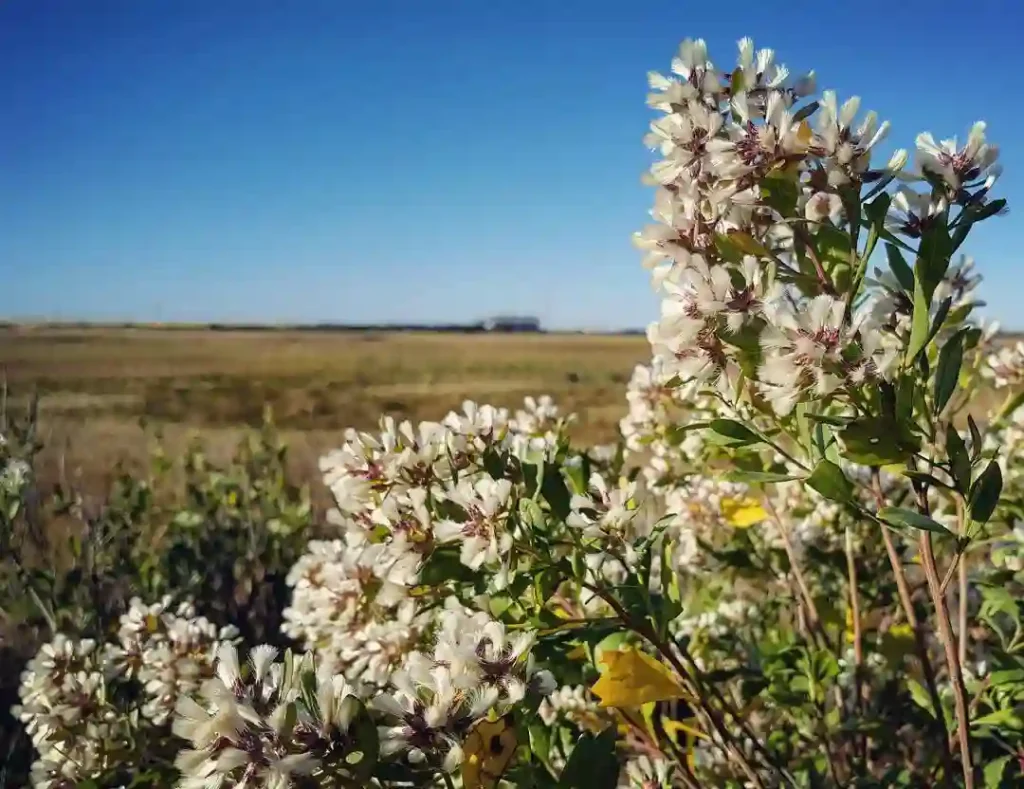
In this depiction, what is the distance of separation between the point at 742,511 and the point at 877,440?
1.01 metres

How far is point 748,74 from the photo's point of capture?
0.91 metres

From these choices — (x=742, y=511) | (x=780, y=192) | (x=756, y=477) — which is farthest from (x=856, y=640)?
(x=780, y=192)

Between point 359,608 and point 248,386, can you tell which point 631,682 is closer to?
point 359,608

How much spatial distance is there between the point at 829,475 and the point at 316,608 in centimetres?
83

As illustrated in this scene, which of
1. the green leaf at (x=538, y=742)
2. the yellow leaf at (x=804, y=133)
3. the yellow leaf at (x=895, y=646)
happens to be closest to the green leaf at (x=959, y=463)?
the yellow leaf at (x=804, y=133)

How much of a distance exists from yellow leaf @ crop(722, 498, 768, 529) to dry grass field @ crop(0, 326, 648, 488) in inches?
17.1

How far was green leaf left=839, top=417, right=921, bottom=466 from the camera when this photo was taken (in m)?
0.82

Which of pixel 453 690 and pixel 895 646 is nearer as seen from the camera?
pixel 453 690

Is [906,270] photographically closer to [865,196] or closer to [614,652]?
[865,196]

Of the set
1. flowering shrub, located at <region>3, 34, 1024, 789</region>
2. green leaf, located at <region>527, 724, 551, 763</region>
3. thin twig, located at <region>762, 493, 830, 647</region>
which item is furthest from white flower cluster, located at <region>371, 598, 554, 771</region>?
thin twig, located at <region>762, 493, 830, 647</region>

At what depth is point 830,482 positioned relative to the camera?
33.5 inches

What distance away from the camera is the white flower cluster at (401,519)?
1.00 metres

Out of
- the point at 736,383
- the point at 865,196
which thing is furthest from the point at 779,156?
the point at 736,383

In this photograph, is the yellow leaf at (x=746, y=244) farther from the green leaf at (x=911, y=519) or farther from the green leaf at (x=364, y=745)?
the green leaf at (x=364, y=745)
